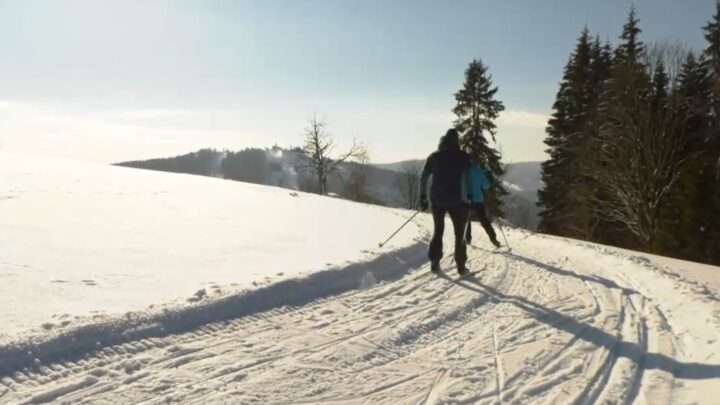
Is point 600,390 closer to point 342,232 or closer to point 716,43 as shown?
point 342,232

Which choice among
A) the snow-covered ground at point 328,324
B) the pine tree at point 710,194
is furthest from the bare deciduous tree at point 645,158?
the snow-covered ground at point 328,324

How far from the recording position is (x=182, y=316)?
449 cm

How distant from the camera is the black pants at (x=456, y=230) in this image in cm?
730

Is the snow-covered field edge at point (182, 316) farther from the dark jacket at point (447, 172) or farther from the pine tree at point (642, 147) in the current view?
the pine tree at point (642, 147)

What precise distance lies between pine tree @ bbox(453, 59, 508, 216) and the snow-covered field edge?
28.8 m

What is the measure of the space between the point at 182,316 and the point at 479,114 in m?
33.9

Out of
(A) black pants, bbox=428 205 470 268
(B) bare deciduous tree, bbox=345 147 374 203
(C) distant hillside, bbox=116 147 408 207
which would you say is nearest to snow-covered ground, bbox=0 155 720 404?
(A) black pants, bbox=428 205 470 268

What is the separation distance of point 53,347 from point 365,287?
366 cm

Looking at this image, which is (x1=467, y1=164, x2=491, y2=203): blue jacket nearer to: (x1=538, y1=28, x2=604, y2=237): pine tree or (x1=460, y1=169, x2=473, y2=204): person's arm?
(x1=460, y1=169, x2=473, y2=204): person's arm

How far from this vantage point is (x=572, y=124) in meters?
32.3

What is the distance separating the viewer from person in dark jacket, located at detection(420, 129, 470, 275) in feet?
24.0

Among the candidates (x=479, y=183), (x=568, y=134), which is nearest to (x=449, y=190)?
(x=479, y=183)

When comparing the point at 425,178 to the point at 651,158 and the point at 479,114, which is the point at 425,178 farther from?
the point at 479,114

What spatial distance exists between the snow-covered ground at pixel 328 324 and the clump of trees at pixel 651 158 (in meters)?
13.5
